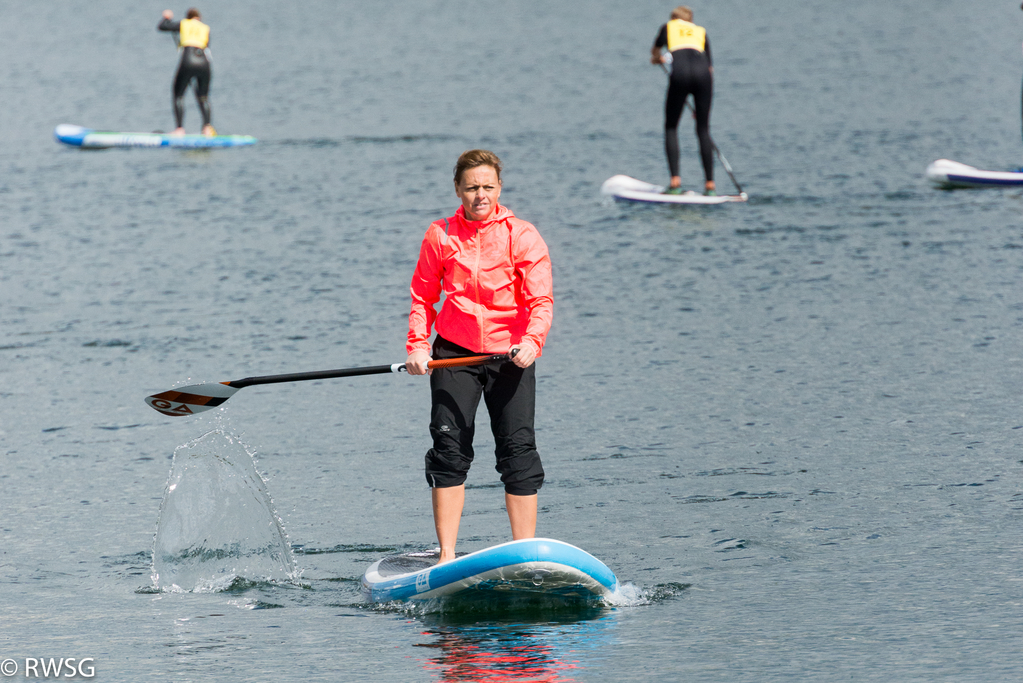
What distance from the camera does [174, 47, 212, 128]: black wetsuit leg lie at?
2259cm

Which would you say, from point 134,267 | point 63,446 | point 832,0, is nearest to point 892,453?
point 63,446

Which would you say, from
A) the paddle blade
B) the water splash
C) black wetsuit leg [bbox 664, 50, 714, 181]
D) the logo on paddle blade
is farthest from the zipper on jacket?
black wetsuit leg [bbox 664, 50, 714, 181]

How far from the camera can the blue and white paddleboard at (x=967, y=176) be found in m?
15.2

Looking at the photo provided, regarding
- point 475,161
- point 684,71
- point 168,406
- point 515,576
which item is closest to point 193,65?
point 684,71

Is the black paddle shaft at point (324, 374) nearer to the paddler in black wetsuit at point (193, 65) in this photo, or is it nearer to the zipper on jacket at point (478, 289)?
the zipper on jacket at point (478, 289)

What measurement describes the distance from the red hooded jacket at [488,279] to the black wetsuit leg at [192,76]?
1792 cm

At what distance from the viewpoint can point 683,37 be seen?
587 inches

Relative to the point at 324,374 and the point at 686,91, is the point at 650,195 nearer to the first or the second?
the point at 686,91

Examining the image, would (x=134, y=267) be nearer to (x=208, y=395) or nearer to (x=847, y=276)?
(x=847, y=276)

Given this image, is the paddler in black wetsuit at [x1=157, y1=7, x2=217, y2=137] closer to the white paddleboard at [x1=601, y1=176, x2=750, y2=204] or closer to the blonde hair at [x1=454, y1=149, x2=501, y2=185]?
the white paddleboard at [x1=601, y1=176, x2=750, y2=204]

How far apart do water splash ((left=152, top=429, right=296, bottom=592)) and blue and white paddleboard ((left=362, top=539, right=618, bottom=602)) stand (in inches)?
27.5

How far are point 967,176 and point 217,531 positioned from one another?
1112 cm

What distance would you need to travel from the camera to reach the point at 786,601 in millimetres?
5102

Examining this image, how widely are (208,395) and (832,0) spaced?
57.5 metres
